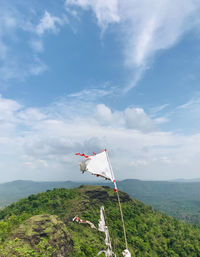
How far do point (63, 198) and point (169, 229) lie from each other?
57.8 m

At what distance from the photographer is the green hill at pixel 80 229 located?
119 feet

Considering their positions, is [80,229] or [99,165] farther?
[80,229]

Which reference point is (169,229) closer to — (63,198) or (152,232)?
(152,232)

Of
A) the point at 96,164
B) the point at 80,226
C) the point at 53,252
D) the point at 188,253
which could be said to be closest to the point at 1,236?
the point at 53,252

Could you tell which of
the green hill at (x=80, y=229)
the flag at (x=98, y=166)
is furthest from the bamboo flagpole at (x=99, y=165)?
the green hill at (x=80, y=229)

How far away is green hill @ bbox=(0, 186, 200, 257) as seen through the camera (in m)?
36.1

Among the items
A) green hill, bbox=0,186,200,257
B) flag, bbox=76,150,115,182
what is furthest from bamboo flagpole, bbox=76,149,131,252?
green hill, bbox=0,186,200,257

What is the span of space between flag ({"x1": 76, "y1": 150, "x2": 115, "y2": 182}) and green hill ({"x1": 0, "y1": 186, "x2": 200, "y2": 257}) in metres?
29.7

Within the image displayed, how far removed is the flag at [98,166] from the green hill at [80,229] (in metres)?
29.7

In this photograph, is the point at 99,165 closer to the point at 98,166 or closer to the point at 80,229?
the point at 98,166

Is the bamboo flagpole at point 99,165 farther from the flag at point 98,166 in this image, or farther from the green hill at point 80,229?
the green hill at point 80,229

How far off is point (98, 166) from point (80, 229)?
198ft

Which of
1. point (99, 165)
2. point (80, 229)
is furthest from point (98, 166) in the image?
point (80, 229)

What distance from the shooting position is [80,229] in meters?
59.5
